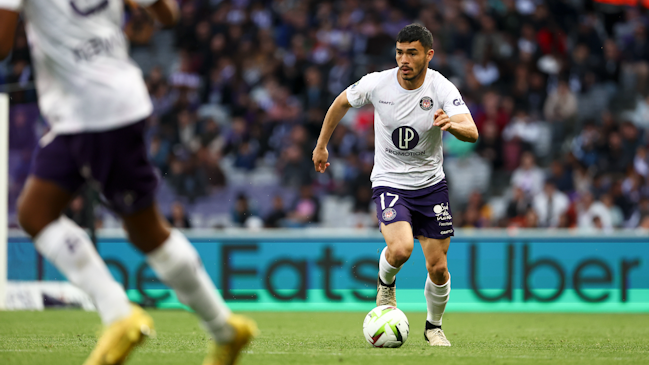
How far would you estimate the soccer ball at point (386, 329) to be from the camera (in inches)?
248

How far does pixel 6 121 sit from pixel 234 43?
273 inches

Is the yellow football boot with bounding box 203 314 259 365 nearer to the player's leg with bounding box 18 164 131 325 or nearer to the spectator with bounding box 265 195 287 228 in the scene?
the player's leg with bounding box 18 164 131 325

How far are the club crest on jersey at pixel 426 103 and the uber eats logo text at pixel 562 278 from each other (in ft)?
20.8

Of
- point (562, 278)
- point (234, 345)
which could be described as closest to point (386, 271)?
point (234, 345)

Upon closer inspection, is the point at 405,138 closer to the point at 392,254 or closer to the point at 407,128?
the point at 407,128

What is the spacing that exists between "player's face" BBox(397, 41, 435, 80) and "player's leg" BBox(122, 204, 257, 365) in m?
3.04

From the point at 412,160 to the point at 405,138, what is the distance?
0.18 m

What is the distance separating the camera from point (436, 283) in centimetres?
664

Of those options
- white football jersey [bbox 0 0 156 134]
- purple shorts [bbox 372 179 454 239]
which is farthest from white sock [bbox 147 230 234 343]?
purple shorts [bbox 372 179 454 239]

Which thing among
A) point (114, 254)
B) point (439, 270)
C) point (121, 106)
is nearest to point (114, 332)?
point (121, 106)

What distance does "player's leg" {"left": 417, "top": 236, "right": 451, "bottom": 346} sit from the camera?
655 cm

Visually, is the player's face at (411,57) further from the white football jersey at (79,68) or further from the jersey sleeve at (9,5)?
the jersey sleeve at (9,5)

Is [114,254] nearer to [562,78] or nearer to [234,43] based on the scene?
[234,43]

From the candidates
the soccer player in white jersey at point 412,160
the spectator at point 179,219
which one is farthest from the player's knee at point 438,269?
the spectator at point 179,219
